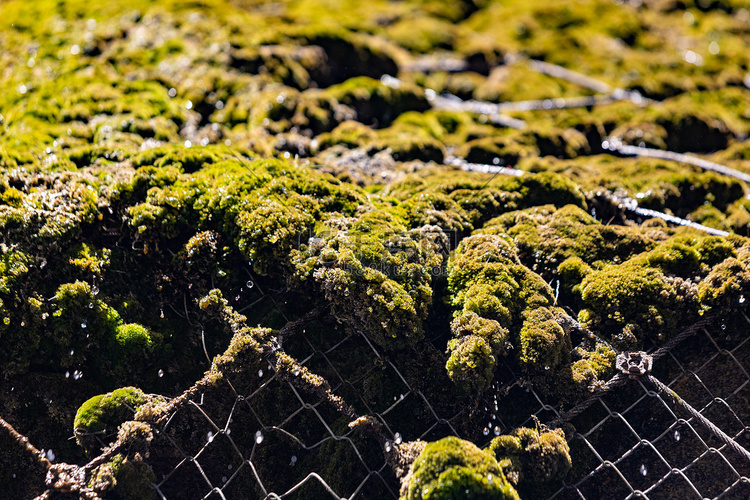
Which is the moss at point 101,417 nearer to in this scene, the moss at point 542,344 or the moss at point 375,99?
the moss at point 542,344

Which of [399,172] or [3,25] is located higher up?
[3,25]

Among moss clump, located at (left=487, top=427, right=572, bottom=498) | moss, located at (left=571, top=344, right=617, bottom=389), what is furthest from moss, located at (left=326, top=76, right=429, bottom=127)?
moss clump, located at (left=487, top=427, right=572, bottom=498)

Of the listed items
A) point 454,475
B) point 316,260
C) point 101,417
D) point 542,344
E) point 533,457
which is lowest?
point 533,457

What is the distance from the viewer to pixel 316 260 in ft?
14.4

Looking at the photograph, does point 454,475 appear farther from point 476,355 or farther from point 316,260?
point 316,260

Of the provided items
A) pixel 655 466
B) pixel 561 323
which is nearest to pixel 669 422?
pixel 655 466

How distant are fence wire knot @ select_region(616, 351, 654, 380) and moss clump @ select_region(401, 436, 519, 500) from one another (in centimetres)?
124

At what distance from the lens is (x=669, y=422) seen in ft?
13.9

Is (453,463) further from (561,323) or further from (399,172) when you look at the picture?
(399,172)

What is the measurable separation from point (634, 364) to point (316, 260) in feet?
7.94

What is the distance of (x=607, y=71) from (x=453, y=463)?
8.49m

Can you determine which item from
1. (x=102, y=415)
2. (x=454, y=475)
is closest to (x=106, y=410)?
(x=102, y=415)

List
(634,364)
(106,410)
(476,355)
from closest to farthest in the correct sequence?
(106,410) → (476,355) → (634,364)

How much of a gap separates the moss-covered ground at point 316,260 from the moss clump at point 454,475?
0.04ft
